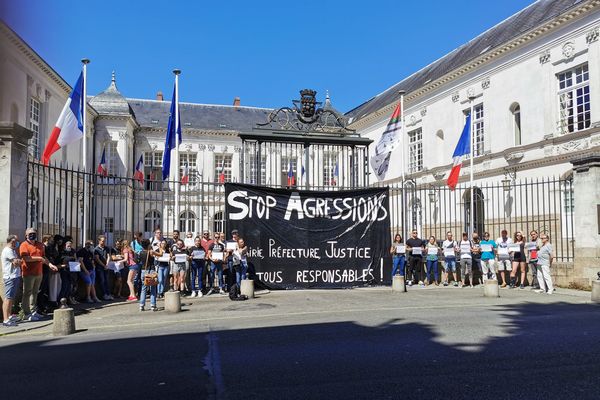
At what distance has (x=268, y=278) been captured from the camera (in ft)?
49.8

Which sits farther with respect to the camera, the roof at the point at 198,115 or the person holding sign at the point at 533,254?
the roof at the point at 198,115

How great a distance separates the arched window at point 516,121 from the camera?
28938 mm

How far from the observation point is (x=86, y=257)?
506 inches

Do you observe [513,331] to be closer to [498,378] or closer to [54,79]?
[498,378]

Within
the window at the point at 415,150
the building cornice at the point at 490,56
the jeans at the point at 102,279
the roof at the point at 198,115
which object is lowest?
the jeans at the point at 102,279

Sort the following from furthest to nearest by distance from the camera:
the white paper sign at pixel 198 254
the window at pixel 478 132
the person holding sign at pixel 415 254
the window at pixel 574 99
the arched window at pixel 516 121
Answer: the window at pixel 478 132 → the arched window at pixel 516 121 → the window at pixel 574 99 → the person holding sign at pixel 415 254 → the white paper sign at pixel 198 254

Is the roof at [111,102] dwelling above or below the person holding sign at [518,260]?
above

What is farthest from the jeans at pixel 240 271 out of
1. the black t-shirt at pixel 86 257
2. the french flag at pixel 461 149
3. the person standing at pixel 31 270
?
the french flag at pixel 461 149

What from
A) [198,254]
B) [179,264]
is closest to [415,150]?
[198,254]

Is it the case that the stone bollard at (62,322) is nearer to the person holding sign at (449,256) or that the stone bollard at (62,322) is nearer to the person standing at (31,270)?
the person standing at (31,270)

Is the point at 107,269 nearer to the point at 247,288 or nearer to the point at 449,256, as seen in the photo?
the point at 247,288

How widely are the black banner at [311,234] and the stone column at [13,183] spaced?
5.43 meters

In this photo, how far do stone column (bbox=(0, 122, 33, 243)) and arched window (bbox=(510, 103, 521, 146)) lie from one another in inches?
995

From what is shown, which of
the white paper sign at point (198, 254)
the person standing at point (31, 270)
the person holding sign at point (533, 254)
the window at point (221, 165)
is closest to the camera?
the person standing at point (31, 270)
